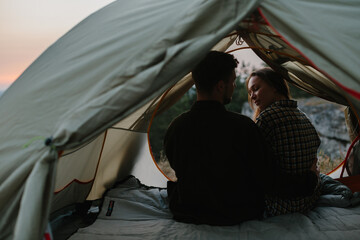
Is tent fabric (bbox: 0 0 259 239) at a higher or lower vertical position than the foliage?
higher

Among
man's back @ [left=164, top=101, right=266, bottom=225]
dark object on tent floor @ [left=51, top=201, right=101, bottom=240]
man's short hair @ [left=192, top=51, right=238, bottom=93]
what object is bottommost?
dark object on tent floor @ [left=51, top=201, right=101, bottom=240]

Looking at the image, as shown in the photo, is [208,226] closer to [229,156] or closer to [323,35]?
[229,156]

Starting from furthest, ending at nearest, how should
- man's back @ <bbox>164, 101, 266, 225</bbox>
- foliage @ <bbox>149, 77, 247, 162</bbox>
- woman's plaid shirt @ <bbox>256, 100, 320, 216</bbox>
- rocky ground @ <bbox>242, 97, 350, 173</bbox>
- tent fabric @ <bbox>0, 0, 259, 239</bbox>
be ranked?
foliage @ <bbox>149, 77, 247, 162</bbox> < rocky ground @ <bbox>242, 97, 350, 173</bbox> < woman's plaid shirt @ <bbox>256, 100, 320, 216</bbox> < man's back @ <bbox>164, 101, 266, 225</bbox> < tent fabric @ <bbox>0, 0, 259, 239</bbox>

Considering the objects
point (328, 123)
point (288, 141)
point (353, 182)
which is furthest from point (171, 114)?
point (288, 141)

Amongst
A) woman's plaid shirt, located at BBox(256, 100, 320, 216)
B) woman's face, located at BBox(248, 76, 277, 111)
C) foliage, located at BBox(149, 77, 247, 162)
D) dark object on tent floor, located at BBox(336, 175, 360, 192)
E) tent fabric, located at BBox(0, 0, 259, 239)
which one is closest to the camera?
tent fabric, located at BBox(0, 0, 259, 239)

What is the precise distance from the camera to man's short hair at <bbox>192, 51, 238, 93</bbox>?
5.70 feet

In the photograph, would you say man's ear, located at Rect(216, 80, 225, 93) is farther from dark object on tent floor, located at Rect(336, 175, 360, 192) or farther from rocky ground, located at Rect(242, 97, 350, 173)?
rocky ground, located at Rect(242, 97, 350, 173)

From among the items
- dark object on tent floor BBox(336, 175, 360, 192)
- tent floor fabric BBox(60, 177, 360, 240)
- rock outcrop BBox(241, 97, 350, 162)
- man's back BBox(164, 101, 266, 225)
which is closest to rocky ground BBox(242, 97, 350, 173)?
rock outcrop BBox(241, 97, 350, 162)

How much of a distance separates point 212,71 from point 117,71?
593mm

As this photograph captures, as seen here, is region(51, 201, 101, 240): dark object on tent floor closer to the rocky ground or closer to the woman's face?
the woman's face

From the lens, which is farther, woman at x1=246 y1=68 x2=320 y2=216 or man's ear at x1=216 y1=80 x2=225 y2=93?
woman at x1=246 y1=68 x2=320 y2=216

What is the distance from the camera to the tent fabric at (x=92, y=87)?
123cm

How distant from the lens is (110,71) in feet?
4.49

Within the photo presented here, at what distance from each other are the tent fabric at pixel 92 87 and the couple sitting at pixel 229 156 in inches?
15.1
